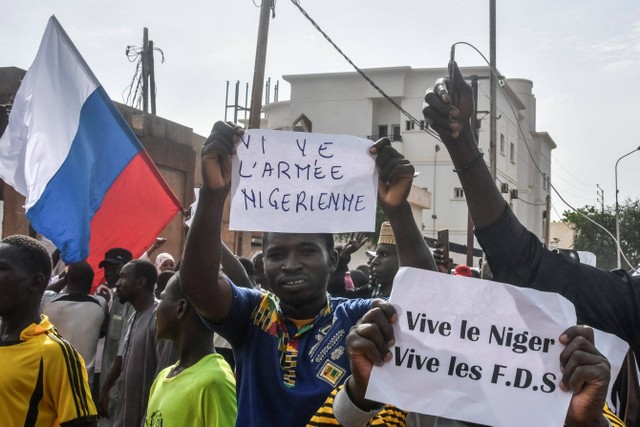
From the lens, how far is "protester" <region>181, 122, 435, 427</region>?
97.4 inches

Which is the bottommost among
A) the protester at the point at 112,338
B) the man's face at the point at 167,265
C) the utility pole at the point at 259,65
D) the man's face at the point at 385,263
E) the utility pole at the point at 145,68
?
the protester at the point at 112,338

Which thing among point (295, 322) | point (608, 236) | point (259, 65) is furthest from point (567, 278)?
point (608, 236)

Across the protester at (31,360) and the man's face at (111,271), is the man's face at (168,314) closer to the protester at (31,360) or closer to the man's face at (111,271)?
the protester at (31,360)

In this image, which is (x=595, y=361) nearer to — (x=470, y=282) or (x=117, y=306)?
(x=470, y=282)

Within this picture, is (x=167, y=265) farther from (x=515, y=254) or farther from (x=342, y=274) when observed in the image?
(x=515, y=254)

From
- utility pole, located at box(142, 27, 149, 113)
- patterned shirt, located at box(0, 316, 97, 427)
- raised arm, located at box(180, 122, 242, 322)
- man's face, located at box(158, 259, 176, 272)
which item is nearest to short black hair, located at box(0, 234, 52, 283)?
patterned shirt, located at box(0, 316, 97, 427)

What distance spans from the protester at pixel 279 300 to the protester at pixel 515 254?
1.19ft

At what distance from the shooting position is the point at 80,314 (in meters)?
6.44

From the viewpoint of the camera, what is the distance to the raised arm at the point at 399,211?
2662 mm

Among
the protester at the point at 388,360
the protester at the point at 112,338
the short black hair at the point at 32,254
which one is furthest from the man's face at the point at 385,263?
the protester at the point at 388,360

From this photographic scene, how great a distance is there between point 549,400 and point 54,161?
5.47 metres

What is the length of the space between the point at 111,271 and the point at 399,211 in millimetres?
4827

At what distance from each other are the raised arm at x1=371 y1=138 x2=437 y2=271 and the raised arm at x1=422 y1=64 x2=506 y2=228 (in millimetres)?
393

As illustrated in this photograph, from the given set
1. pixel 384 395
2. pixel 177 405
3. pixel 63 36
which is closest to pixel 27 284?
pixel 177 405
